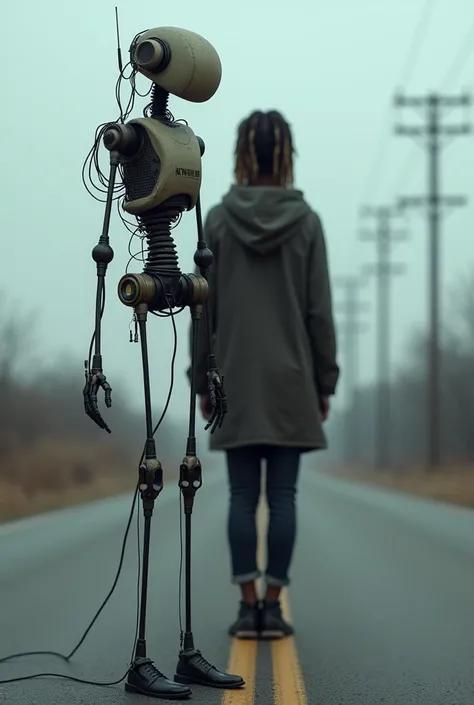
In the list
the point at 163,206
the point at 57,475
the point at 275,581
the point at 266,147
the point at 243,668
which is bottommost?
the point at 57,475

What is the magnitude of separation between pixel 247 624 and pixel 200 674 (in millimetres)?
1515

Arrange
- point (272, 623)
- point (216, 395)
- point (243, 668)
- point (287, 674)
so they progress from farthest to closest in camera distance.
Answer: point (272, 623) < point (243, 668) < point (287, 674) < point (216, 395)

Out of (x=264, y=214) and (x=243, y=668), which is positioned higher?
(x=264, y=214)

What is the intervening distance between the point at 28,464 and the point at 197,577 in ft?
63.5

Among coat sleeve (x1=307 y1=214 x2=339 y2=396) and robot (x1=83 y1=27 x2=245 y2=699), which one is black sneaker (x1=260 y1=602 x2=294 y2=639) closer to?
coat sleeve (x1=307 y1=214 x2=339 y2=396)

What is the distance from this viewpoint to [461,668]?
5.74 metres

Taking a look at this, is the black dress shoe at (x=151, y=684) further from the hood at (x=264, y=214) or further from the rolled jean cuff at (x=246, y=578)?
the hood at (x=264, y=214)

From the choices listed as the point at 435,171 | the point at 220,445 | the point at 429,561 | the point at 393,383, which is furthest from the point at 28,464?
the point at 393,383

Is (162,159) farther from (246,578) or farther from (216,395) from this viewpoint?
(246,578)

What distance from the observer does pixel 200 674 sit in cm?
510

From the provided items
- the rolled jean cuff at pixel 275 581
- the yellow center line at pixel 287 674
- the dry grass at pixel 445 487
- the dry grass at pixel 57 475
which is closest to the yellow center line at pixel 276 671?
the yellow center line at pixel 287 674

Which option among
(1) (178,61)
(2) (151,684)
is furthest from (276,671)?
(1) (178,61)

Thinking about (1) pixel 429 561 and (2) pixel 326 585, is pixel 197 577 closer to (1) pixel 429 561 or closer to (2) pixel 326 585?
(2) pixel 326 585

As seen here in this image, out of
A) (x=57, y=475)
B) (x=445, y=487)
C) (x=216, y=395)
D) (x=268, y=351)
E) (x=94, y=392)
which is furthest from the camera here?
(x=445, y=487)
